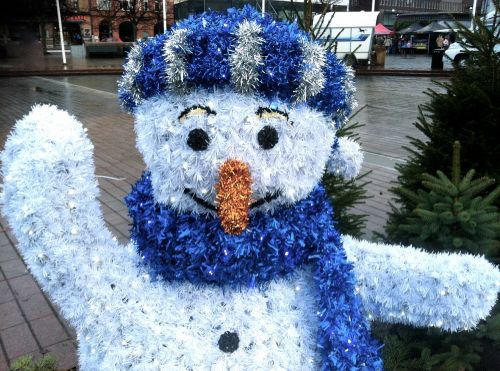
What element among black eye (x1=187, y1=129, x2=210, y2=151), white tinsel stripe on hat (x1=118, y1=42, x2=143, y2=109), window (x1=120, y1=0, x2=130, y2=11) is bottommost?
black eye (x1=187, y1=129, x2=210, y2=151)

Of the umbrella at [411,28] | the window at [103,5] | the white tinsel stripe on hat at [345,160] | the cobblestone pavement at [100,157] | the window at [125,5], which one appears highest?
the window at [103,5]

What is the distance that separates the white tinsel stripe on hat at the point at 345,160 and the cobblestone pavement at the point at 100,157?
953mm

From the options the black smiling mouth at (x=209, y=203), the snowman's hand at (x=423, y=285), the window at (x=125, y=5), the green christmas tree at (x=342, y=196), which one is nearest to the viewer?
the black smiling mouth at (x=209, y=203)

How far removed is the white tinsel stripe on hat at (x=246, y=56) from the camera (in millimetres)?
1285

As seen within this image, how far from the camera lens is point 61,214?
135 centimetres

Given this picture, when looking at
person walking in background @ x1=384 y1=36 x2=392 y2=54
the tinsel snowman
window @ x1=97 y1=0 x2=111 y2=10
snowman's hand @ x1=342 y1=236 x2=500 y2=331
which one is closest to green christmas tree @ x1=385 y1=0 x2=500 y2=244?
snowman's hand @ x1=342 y1=236 x2=500 y2=331

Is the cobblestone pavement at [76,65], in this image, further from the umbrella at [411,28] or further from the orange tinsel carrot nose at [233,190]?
the orange tinsel carrot nose at [233,190]

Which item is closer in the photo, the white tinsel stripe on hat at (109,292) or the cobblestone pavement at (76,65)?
the white tinsel stripe on hat at (109,292)

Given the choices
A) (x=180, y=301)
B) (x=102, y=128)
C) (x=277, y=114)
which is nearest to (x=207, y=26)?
(x=277, y=114)

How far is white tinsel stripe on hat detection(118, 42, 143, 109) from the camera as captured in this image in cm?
142

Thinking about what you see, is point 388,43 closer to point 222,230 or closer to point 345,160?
point 345,160

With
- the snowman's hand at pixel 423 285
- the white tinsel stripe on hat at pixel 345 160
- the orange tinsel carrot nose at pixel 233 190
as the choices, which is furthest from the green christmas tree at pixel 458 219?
the orange tinsel carrot nose at pixel 233 190

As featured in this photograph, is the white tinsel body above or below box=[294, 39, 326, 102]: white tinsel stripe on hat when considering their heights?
below

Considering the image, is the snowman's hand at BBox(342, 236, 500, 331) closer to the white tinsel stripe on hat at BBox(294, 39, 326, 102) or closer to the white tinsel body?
the white tinsel body
